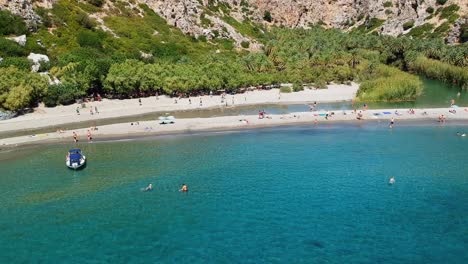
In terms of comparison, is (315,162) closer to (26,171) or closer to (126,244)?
(126,244)

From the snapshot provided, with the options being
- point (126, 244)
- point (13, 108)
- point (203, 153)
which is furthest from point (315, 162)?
point (13, 108)

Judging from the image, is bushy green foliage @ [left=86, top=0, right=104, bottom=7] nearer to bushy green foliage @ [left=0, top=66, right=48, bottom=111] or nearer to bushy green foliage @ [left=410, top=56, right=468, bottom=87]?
bushy green foliage @ [left=0, top=66, right=48, bottom=111]

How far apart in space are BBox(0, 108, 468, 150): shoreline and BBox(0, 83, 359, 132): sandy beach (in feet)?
30.0

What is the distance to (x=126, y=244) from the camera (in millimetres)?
44625

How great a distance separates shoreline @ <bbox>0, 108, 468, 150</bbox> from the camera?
7694cm

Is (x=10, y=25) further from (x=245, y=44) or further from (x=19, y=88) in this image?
(x=245, y=44)

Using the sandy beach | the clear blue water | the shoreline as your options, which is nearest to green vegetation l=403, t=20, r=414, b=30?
the sandy beach

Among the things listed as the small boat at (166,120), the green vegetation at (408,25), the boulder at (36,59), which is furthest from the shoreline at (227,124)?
the green vegetation at (408,25)

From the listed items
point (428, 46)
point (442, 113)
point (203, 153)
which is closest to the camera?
point (203, 153)

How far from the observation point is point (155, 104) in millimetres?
→ 101250

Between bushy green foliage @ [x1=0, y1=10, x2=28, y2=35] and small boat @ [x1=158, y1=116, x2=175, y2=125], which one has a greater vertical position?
bushy green foliage @ [x1=0, y1=10, x2=28, y2=35]

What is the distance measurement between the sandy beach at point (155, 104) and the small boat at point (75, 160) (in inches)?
915

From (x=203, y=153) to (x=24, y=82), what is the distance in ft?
141

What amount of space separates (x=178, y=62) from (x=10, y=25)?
44.2 metres
